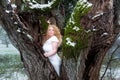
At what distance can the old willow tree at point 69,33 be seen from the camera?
261 centimetres

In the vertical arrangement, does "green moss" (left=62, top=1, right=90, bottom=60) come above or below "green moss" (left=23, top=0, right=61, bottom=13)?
below

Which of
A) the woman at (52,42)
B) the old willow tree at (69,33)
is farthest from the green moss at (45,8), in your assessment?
the woman at (52,42)

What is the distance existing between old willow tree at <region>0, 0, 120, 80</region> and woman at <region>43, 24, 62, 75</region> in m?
0.05

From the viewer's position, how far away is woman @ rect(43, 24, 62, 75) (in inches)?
105

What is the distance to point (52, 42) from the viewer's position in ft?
8.69

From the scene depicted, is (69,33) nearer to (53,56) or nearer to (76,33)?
(76,33)

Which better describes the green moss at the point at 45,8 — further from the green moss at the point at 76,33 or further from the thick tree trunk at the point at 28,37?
the green moss at the point at 76,33

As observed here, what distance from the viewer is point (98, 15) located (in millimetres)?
2617

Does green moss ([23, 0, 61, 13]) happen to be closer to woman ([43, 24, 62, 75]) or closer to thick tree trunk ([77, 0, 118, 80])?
woman ([43, 24, 62, 75])

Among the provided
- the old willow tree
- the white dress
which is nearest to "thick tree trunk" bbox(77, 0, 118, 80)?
the old willow tree

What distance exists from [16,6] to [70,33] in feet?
1.78

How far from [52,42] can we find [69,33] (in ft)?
0.53

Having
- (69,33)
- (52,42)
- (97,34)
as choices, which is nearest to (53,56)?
(52,42)

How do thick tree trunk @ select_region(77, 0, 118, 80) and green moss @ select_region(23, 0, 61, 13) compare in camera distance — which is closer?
thick tree trunk @ select_region(77, 0, 118, 80)
